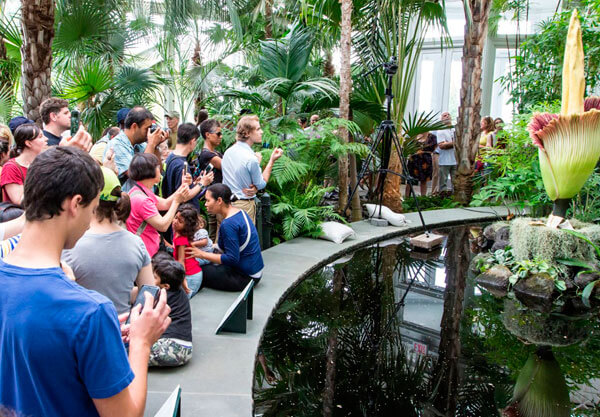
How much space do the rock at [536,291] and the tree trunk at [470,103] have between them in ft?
14.2

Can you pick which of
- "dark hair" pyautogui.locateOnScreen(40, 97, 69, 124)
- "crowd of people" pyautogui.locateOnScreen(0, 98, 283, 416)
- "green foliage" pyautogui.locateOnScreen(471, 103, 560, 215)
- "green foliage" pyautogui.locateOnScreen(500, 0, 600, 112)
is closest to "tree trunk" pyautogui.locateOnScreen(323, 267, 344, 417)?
"crowd of people" pyautogui.locateOnScreen(0, 98, 283, 416)

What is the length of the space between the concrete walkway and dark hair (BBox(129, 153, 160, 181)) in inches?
43.7

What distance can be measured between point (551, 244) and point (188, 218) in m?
3.39

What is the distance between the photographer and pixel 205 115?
25.0ft

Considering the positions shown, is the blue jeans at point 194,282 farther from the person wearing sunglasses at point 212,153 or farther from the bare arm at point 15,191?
the bare arm at point 15,191

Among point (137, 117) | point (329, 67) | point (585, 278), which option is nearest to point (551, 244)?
point (585, 278)

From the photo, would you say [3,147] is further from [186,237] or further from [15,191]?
[186,237]

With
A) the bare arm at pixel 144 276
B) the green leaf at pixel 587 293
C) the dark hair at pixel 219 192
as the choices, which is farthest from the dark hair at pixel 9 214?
the green leaf at pixel 587 293

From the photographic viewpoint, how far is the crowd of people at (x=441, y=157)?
31.3ft

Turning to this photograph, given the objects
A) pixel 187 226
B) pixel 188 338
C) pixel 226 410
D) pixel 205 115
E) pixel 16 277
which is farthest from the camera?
pixel 205 115

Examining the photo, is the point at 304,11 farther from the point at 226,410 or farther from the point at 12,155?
the point at 226,410

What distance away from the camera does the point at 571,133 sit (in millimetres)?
4992

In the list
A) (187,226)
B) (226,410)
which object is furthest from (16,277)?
(187,226)

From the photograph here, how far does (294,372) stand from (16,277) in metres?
2.26
